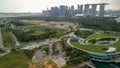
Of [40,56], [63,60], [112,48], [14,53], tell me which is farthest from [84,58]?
[14,53]

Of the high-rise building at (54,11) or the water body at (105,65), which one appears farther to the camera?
the high-rise building at (54,11)

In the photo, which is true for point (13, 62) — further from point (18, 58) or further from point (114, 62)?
point (114, 62)

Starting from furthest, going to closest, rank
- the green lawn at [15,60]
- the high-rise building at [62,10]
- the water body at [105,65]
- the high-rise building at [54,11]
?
the high-rise building at [54,11] → the high-rise building at [62,10] → the water body at [105,65] → the green lawn at [15,60]

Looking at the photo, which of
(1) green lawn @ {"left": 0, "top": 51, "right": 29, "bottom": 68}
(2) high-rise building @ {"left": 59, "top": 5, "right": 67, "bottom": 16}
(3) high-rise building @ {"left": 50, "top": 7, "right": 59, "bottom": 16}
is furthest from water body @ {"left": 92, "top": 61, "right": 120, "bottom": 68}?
(3) high-rise building @ {"left": 50, "top": 7, "right": 59, "bottom": 16}

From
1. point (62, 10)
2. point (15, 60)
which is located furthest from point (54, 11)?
point (15, 60)

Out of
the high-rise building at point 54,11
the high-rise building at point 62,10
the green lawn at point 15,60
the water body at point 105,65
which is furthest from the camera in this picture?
the high-rise building at point 54,11

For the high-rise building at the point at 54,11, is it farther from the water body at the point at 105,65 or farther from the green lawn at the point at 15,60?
the water body at the point at 105,65

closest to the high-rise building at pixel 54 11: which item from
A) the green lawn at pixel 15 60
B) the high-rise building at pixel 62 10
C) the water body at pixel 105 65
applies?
the high-rise building at pixel 62 10

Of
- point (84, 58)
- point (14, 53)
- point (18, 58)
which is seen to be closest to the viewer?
point (84, 58)

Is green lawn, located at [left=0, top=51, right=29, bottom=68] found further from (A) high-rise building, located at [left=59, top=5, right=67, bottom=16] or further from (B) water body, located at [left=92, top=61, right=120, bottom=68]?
(A) high-rise building, located at [left=59, top=5, right=67, bottom=16]
